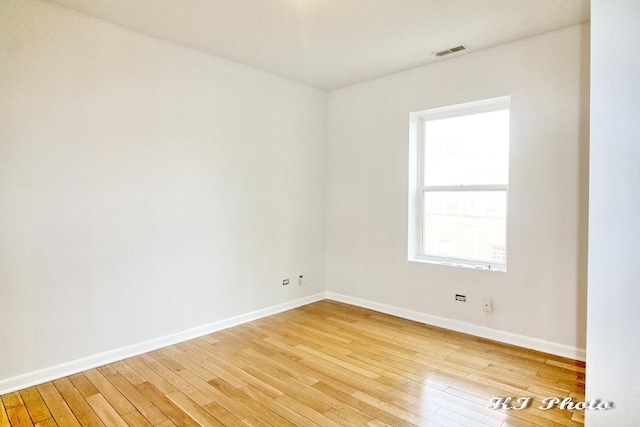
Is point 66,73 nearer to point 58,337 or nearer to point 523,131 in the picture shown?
point 58,337

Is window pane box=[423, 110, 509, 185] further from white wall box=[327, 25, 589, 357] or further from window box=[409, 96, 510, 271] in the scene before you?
white wall box=[327, 25, 589, 357]

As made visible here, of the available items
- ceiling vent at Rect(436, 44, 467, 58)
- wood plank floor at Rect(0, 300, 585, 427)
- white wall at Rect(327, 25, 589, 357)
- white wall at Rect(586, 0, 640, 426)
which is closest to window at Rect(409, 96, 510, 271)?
white wall at Rect(327, 25, 589, 357)

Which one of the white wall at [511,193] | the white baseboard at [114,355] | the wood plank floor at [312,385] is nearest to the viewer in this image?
the wood plank floor at [312,385]

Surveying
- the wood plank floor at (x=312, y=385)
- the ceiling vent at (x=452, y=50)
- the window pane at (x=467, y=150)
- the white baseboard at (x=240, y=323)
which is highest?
the ceiling vent at (x=452, y=50)

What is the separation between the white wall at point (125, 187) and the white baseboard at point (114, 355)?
52mm

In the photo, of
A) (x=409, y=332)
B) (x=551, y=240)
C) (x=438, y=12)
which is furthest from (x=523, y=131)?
(x=409, y=332)

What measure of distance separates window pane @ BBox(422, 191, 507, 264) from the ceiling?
1.47 meters

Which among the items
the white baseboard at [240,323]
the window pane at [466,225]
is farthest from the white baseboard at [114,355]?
the window pane at [466,225]

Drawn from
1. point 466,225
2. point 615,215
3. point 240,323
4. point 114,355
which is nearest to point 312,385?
point 240,323

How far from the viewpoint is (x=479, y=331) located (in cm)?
350

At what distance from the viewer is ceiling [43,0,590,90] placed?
2662 mm

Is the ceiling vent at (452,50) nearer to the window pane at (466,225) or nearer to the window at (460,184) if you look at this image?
the window at (460,184)

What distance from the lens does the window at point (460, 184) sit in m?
3.55

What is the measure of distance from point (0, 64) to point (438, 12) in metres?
3.16
